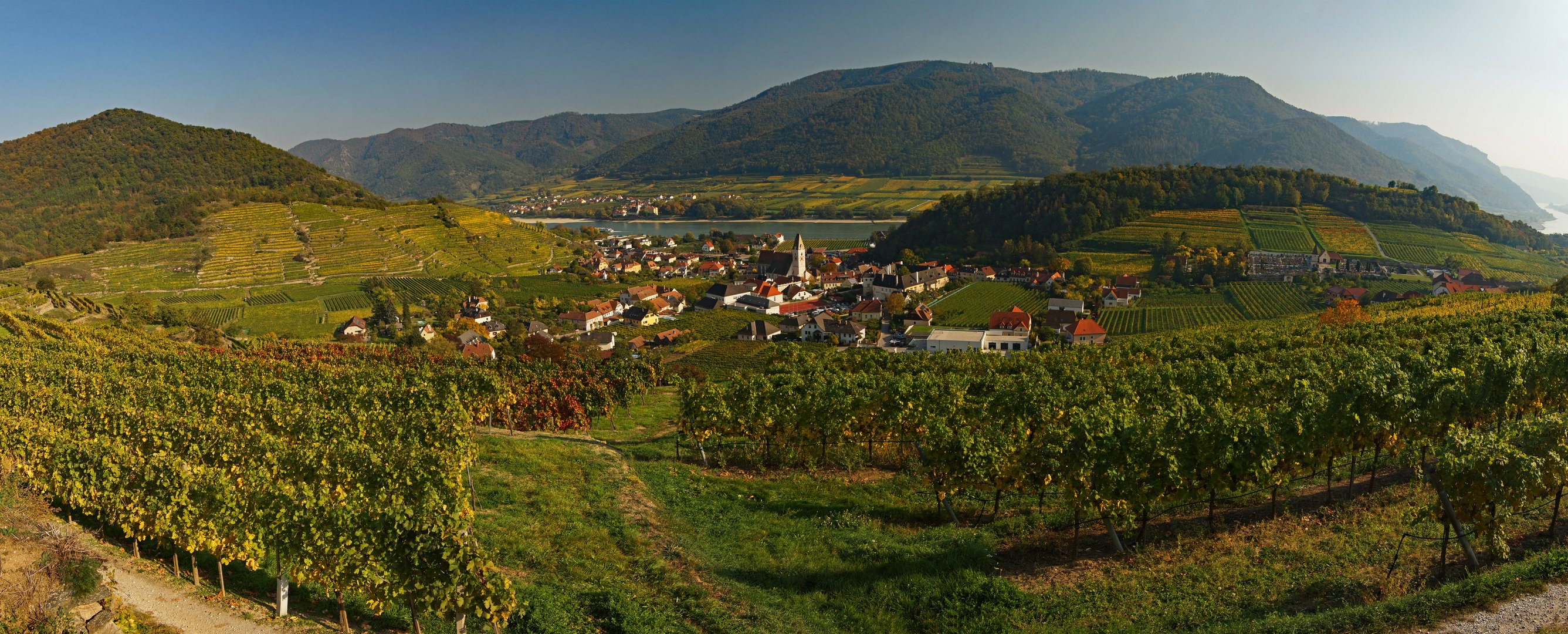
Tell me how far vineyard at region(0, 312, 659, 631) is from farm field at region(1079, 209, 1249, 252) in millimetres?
82662

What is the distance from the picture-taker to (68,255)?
91.8m

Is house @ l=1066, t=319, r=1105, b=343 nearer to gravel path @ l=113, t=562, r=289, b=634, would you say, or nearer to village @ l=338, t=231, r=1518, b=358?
village @ l=338, t=231, r=1518, b=358

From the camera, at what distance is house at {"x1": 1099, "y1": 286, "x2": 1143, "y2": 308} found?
3004 inches

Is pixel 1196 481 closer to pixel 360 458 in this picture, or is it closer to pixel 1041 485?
pixel 1041 485

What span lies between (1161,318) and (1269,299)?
1324 cm

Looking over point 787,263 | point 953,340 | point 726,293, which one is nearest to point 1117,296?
point 953,340

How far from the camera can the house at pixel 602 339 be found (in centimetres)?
6862

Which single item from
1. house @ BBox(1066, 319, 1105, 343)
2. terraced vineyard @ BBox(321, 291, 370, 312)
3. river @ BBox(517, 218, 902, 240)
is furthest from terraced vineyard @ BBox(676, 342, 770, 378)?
river @ BBox(517, 218, 902, 240)

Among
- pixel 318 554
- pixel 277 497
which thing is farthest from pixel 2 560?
pixel 318 554

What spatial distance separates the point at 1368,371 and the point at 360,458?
81.1ft

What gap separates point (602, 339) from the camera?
70.9 metres

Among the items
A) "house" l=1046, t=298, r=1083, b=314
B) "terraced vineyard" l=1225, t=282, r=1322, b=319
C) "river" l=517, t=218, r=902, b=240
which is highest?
"river" l=517, t=218, r=902, b=240

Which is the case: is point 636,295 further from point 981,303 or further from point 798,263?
point 981,303

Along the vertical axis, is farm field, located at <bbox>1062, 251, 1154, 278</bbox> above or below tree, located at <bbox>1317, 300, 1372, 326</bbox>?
above
